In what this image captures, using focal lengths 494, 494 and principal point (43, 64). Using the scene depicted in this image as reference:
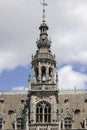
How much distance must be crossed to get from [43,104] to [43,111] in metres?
1.09

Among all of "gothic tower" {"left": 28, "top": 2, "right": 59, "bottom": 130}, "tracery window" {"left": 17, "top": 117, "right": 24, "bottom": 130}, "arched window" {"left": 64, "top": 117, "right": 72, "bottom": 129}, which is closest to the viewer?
"gothic tower" {"left": 28, "top": 2, "right": 59, "bottom": 130}

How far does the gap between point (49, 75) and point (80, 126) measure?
9314 mm

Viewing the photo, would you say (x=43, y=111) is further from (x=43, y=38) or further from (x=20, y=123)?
(x=43, y=38)

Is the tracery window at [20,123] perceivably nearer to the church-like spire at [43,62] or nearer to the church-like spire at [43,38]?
the church-like spire at [43,62]

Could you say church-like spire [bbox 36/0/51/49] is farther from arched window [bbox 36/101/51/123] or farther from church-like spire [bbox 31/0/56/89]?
arched window [bbox 36/101/51/123]

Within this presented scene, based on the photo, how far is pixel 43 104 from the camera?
7469 centimetres

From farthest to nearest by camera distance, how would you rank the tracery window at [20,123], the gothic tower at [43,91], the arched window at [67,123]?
the tracery window at [20,123] < the arched window at [67,123] < the gothic tower at [43,91]

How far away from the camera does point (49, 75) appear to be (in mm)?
77812

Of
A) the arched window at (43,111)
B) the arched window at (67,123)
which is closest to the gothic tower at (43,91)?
the arched window at (43,111)

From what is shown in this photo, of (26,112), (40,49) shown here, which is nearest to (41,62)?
(40,49)

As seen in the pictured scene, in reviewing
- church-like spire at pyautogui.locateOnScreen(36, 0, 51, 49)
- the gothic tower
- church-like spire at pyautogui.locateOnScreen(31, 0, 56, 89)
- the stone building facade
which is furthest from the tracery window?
church-like spire at pyautogui.locateOnScreen(36, 0, 51, 49)

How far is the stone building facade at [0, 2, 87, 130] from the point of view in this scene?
244 ft

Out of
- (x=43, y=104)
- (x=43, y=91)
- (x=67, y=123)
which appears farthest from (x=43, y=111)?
(x=67, y=123)

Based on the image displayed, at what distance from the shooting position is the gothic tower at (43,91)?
7394cm
